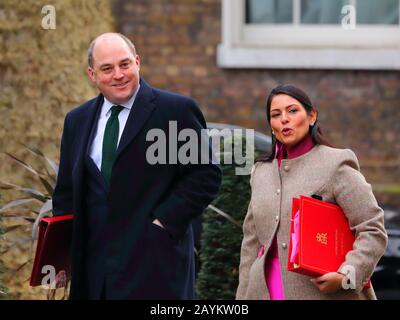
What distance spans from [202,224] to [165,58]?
16.4 feet

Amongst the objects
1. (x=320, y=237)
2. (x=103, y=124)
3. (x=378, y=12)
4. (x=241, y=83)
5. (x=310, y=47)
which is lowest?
(x=320, y=237)

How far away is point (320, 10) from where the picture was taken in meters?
12.6

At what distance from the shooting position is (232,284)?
270 inches

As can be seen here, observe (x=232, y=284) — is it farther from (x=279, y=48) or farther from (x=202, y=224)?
(x=279, y=48)

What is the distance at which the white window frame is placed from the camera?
12.2m

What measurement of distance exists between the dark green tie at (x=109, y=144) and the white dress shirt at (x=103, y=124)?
2 centimetres

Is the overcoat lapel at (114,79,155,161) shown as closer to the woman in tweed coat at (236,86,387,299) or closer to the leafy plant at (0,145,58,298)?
the woman in tweed coat at (236,86,387,299)

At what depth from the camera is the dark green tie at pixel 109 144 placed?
16.2 feet

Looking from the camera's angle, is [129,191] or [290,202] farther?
[129,191]

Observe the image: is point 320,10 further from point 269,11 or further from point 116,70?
point 116,70

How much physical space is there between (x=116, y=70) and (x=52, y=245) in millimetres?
794

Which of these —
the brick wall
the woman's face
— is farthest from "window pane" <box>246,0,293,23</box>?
the woman's face

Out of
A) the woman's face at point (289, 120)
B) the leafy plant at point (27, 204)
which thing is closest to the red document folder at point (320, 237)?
the woman's face at point (289, 120)

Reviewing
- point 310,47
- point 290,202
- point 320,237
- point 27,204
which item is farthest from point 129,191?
point 310,47
